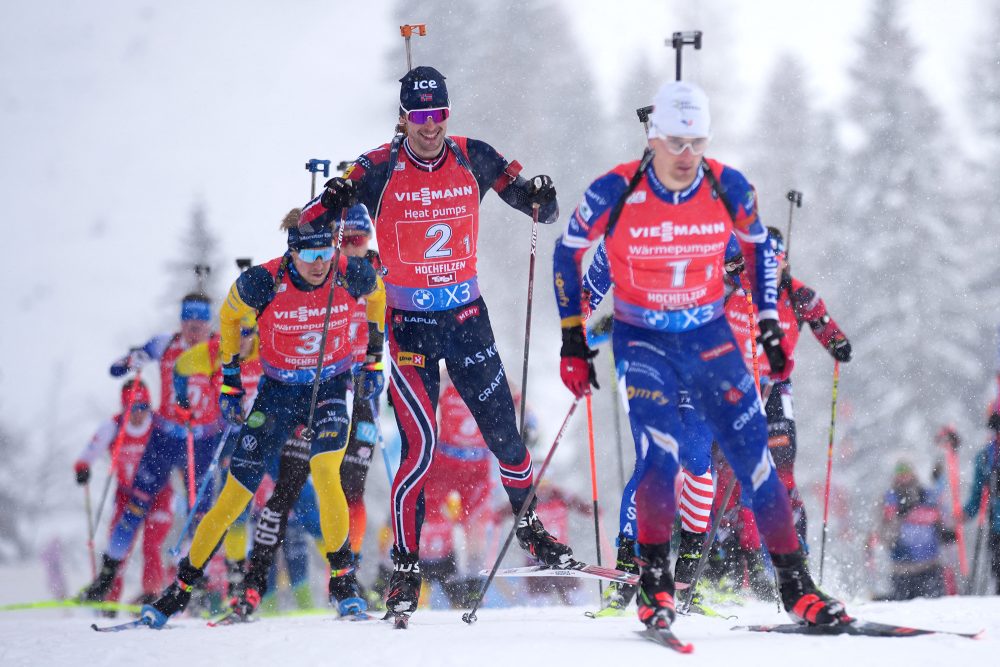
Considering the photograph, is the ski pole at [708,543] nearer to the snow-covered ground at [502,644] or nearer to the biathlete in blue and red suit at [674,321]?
the snow-covered ground at [502,644]

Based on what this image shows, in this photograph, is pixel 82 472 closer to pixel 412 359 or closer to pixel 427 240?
pixel 412 359

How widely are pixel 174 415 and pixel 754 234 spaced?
6.62m

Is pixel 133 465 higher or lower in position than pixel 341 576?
higher

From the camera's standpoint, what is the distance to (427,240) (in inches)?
215

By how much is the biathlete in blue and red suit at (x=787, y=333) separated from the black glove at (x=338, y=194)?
2.80 metres

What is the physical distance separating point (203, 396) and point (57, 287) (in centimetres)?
6780

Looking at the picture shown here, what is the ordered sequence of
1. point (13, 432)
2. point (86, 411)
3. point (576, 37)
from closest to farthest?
point (576, 37), point (13, 432), point (86, 411)

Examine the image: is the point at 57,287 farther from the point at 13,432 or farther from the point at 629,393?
the point at 629,393

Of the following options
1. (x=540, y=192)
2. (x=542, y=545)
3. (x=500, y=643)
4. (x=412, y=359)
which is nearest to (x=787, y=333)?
(x=540, y=192)

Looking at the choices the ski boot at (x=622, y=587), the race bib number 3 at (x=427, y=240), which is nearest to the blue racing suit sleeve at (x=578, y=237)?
the race bib number 3 at (x=427, y=240)

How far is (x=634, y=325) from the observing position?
4.45 metres

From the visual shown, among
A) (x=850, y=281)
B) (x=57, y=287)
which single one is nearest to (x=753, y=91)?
(x=850, y=281)

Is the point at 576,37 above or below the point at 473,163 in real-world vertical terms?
above

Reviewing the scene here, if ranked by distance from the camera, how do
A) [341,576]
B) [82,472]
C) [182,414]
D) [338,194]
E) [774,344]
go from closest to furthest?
1. [774,344]
2. [338,194]
3. [341,576]
4. [82,472]
5. [182,414]
